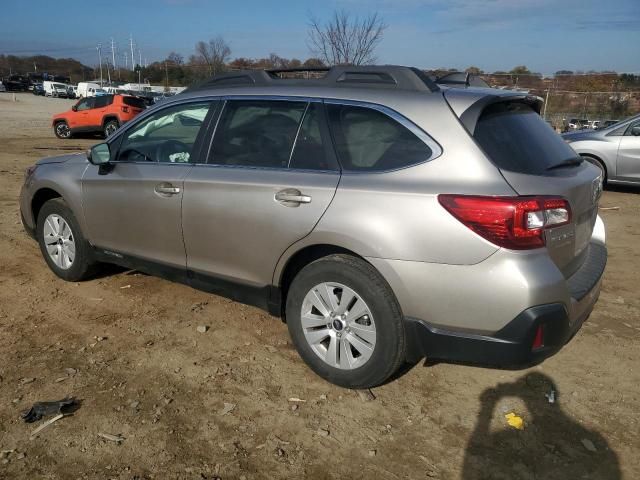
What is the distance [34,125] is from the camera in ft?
84.0

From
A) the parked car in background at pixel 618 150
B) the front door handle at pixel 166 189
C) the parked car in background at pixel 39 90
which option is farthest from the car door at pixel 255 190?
the parked car in background at pixel 39 90

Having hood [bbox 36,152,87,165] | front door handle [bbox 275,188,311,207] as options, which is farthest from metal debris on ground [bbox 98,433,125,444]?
hood [bbox 36,152,87,165]

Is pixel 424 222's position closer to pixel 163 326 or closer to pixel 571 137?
pixel 163 326

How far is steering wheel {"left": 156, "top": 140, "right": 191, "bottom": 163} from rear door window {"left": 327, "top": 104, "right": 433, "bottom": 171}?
1.31 m

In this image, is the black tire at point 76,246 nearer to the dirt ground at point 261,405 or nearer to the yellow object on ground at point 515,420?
the dirt ground at point 261,405

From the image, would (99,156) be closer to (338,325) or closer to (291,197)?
(291,197)

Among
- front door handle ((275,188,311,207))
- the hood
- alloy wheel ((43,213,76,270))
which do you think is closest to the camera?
front door handle ((275,188,311,207))

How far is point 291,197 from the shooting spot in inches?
126

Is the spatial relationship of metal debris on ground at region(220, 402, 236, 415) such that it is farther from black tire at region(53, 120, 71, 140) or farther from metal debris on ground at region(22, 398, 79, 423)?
black tire at region(53, 120, 71, 140)

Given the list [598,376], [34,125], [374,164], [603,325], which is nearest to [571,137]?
[603,325]

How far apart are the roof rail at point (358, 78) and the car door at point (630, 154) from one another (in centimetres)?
808

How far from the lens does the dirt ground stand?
2.62 meters

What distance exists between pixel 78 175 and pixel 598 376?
411 centimetres

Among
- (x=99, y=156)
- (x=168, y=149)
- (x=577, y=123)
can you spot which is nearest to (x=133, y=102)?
(x=577, y=123)
